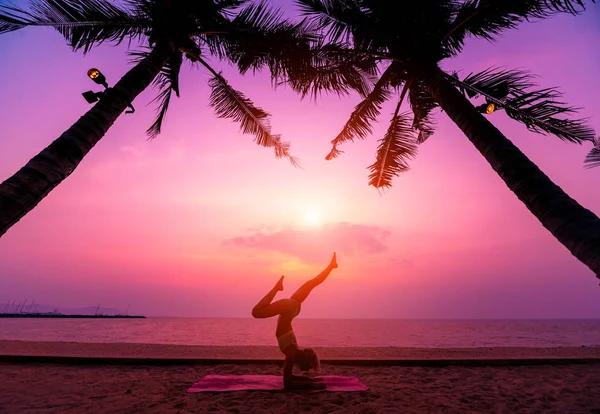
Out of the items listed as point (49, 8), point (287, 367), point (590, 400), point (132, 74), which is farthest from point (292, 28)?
point (590, 400)

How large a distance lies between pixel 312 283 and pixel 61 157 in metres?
3.87

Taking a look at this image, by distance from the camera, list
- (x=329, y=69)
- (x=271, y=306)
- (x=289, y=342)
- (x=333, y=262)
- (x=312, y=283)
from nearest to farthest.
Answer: (x=271, y=306) → (x=289, y=342) → (x=333, y=262) → (x=312, y=283) → (x=329, y=69)

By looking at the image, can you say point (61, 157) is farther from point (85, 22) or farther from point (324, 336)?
point (324, 336)

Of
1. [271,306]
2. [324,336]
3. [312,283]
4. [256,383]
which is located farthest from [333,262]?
[324,336]

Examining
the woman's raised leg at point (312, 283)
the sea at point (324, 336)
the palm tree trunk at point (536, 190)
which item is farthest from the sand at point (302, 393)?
the sea at point (324, 336)

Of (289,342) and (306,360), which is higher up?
(289,342)

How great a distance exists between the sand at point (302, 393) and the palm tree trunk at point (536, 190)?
2837 millimetres

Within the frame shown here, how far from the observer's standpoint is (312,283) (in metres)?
5.47

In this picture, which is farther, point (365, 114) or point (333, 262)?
point (365, 114)

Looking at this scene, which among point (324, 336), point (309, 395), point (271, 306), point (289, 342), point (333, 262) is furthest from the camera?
point (324, 336)

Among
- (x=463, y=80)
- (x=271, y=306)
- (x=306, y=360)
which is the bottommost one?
(x=306, y=360)

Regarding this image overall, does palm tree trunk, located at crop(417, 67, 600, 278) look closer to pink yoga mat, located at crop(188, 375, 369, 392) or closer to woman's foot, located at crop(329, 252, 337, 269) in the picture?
woman's foot, located at crop(329, 252, 337, 269)

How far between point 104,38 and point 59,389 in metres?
6.68

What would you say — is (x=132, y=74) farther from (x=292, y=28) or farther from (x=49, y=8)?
(x=292, y=28)
